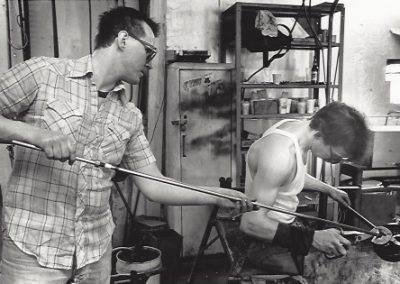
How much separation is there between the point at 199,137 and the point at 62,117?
2.78 metres

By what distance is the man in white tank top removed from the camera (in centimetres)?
230

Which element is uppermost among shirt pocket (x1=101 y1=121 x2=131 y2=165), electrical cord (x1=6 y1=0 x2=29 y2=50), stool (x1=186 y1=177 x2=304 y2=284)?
electrical cord (x1=6 y1=0 x2=29 y2=50)

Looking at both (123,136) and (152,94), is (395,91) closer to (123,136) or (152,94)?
(152,94)

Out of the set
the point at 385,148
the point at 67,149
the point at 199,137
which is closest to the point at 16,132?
the point at 67,149

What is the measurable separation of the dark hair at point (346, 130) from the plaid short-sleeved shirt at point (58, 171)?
50.6 inches

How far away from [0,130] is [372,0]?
5.06 metres

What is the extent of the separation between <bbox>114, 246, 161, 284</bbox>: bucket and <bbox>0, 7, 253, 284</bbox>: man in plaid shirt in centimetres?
114

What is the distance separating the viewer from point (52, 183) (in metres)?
1.72

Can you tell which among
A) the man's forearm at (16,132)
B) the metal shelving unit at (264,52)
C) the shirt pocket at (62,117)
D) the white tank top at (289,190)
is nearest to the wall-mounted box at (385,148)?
the metal shelving unit at (264,52)

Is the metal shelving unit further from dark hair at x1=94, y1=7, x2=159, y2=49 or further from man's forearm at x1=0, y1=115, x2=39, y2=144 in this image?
man's forearm at x1=0, y1=115, x2=39, y2=144

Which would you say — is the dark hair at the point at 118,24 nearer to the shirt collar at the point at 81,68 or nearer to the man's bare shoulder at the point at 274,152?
the shirt collar at the point at 81,68

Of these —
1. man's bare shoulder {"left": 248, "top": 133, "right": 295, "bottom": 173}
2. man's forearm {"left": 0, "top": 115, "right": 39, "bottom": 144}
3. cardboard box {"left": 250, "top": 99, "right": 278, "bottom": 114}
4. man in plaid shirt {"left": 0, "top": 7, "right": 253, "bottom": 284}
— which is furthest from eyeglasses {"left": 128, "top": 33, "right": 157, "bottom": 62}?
cardboard box {"left": 250, "top": 99, "right": 278, "bottom": 114}

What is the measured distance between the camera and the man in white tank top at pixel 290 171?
2.30m

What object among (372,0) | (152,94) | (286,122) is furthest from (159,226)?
(372,0)
